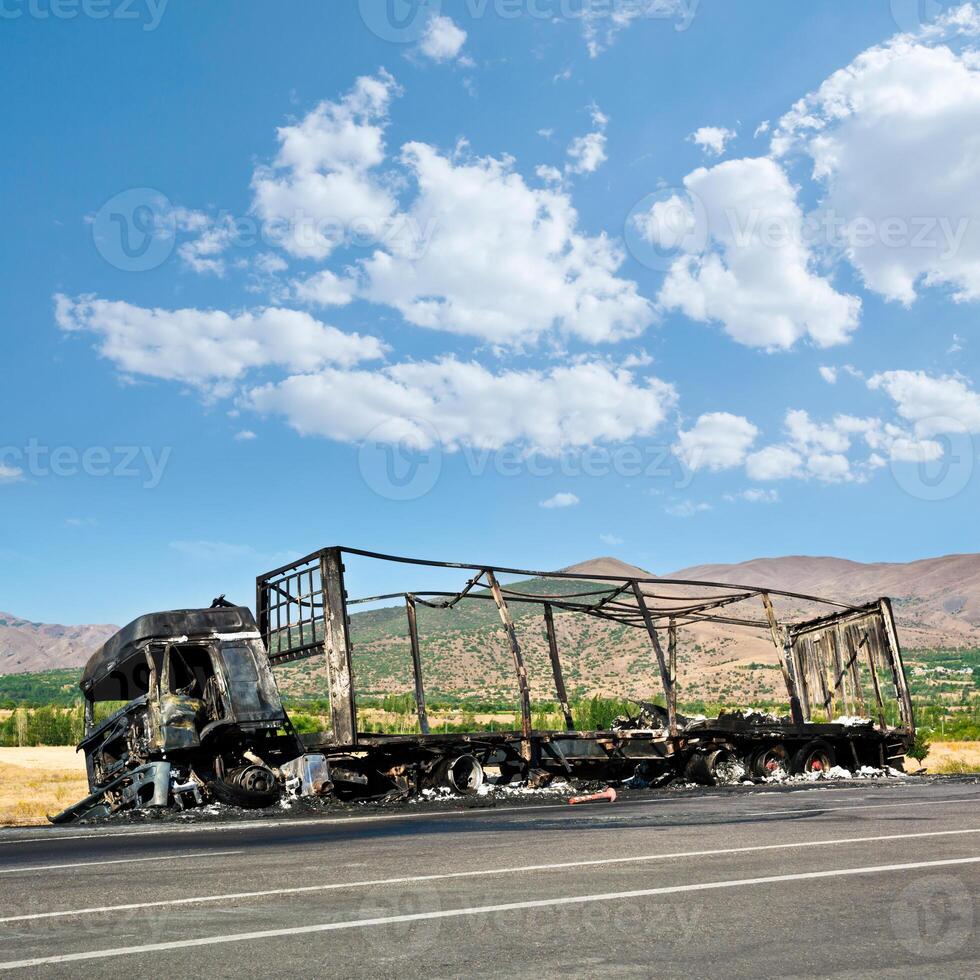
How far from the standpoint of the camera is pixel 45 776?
→ 4109 centimetres

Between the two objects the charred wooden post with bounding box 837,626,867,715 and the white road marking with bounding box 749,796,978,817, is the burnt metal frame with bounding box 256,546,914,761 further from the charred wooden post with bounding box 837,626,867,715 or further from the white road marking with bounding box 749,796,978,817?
the white road marking with bounding box 749,796,978,817

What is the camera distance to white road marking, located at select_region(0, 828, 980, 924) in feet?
20.3

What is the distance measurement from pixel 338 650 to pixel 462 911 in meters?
11.9

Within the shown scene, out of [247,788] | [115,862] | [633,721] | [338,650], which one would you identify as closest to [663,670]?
[633,721]

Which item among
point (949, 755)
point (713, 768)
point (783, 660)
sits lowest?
point (949, 755)

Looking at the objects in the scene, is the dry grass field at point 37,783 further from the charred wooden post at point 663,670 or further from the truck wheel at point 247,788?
the charred wooden post at point 663,670

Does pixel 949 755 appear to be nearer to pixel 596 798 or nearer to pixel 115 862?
pixel 596 798

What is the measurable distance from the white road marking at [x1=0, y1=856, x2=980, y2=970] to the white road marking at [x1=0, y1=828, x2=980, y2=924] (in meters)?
1.16

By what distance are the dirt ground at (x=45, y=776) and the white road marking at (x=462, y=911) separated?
59.0ft

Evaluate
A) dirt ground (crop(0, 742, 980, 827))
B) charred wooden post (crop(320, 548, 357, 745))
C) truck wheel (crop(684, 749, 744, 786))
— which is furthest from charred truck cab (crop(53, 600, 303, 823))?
truck wheel (crop(684, 749, 744, 786))

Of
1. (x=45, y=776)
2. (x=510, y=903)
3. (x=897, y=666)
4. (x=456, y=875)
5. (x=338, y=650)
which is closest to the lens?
(x=510, y=903)

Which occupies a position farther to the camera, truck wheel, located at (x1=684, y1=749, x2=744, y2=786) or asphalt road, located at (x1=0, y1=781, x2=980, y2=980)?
truck wheel, located at (x1=684, y1=749, x2=744, y2=786)

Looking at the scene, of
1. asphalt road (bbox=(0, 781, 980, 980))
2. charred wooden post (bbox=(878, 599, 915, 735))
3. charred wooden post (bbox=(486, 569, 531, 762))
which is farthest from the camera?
A: charred wooden post (bbox=(878, 599, 915, 735))

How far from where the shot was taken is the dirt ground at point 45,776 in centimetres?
2717
